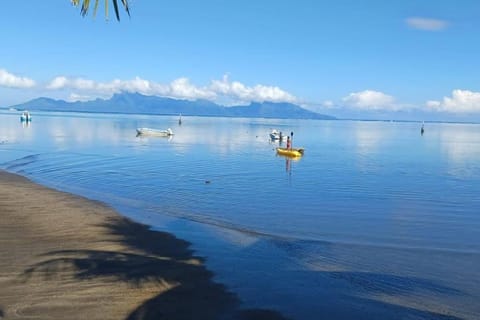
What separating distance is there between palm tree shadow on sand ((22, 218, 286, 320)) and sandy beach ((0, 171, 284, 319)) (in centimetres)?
2

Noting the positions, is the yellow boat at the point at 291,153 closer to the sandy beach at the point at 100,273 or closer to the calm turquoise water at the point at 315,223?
the calm turquoise water at the point at 315,223

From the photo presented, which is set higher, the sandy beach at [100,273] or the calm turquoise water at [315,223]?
the sandy beach at [100,273]

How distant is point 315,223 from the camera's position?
2264 cm

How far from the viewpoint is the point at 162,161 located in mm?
48906

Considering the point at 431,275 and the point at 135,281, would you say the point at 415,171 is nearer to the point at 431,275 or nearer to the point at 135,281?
the point at 431,275

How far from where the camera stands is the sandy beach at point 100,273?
11.0 m

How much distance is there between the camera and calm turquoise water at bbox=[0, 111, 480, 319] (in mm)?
13102

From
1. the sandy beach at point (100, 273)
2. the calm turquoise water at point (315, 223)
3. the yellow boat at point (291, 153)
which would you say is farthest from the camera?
the yellow boat at point (291, 153)

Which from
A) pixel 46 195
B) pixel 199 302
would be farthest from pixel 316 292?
pixel 46 195

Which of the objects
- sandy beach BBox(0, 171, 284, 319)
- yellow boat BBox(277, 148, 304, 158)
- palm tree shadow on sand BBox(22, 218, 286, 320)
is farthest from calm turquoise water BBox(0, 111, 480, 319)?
yellow boat BBox(277, 148, 304, 158)

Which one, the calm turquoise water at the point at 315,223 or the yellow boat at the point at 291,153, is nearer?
the calm turquoise water at the point at 315,223

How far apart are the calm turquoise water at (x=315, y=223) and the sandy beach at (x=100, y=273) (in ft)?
3.47

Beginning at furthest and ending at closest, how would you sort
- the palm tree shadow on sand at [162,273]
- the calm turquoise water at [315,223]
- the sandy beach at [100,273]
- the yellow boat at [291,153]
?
the yellow boat at [291,153]
the calm turquoise water at [315,223]
the palm tree shadow on sand at [162,273]
the sandy beach at [100,273]

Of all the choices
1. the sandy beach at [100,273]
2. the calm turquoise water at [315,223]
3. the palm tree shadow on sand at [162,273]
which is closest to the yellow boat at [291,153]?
the calm turquoise water at [315,223]
